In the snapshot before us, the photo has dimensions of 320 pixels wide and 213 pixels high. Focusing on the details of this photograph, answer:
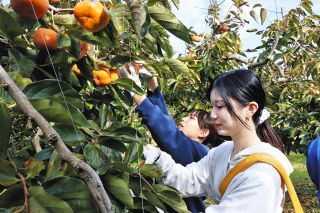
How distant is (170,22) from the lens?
3.55 feet

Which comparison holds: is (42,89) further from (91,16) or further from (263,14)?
(263,14)

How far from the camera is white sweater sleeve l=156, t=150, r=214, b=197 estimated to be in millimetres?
1636

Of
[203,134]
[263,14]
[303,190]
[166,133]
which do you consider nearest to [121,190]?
[166,133]

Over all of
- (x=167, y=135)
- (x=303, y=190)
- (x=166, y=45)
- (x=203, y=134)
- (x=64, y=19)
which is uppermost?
(x=64, y=19)

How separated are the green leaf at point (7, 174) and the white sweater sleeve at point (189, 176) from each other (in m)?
0.95

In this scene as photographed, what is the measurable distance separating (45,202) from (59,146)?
96mm

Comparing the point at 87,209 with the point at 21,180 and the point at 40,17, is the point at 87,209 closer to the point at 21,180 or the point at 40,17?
the point at 21,180

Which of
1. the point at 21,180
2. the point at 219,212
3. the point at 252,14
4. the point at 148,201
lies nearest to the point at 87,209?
the point at 21,180

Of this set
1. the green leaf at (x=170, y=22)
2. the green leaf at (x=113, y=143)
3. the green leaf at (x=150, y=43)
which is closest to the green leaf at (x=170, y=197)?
the green leaf at (x=113, y=143)

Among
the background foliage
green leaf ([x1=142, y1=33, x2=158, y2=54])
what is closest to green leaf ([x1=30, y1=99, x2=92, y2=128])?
the background foliage

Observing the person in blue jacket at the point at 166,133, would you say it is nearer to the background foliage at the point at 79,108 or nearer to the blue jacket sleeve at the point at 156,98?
the blue jacket sleeve at the point at 156,98

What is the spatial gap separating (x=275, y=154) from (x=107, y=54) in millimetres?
579

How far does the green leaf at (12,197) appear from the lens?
2.21ft

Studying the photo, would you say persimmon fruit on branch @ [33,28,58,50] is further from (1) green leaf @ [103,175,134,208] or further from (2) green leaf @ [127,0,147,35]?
(1) green leaf @ [103,175,134,208]
